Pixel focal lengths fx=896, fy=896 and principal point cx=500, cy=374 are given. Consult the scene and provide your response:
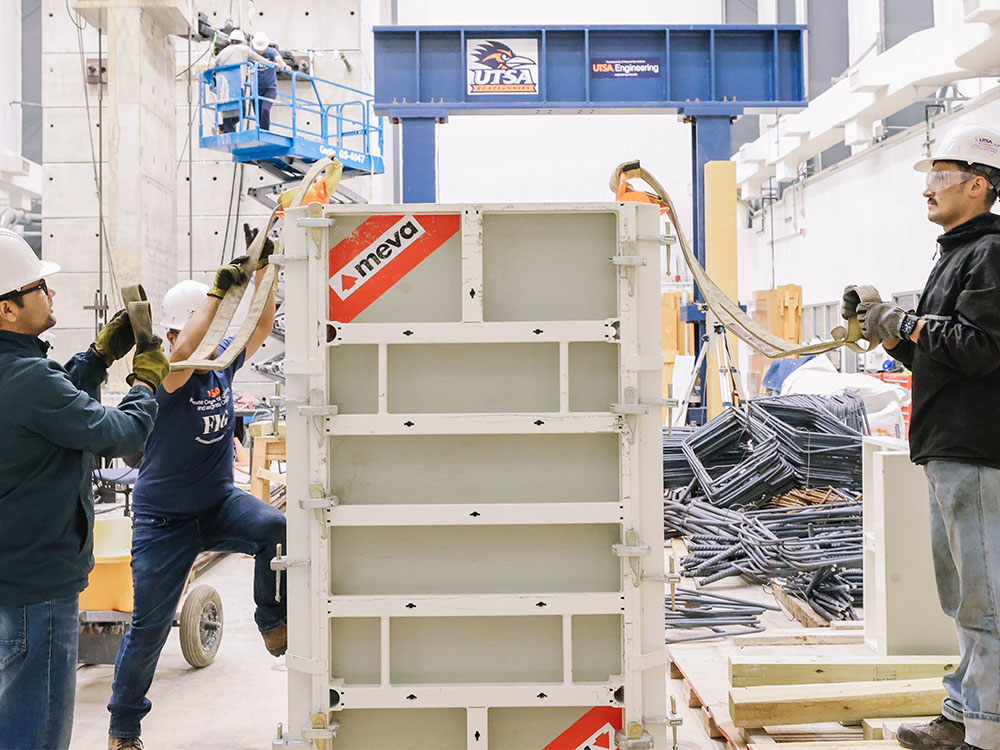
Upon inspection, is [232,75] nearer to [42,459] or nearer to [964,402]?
[42,459]

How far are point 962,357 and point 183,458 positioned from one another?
3062 millimetres

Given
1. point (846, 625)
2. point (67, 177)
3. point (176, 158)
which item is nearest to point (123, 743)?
point (846, 625)

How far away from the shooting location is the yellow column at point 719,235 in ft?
35.9

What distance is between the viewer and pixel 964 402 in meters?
3.12

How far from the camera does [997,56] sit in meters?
10.2

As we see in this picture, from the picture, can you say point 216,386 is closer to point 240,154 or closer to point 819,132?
point 240,154

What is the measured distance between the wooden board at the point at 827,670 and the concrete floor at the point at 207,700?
2.23m

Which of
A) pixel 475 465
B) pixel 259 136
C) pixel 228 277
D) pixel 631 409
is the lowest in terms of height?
pixel 475 465

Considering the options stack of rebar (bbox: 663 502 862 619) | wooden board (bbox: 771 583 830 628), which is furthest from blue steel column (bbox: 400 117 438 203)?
wooden board (bbox: 771 583 830 628)

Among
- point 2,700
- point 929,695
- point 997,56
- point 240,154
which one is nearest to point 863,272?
point 997,56

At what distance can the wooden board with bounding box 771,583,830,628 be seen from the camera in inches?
211

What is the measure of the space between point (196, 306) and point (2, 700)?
1.89 m

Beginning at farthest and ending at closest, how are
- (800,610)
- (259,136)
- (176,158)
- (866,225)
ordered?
(866,225) → (176,158) → (259,136) → (800,610)

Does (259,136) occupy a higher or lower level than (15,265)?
higher
